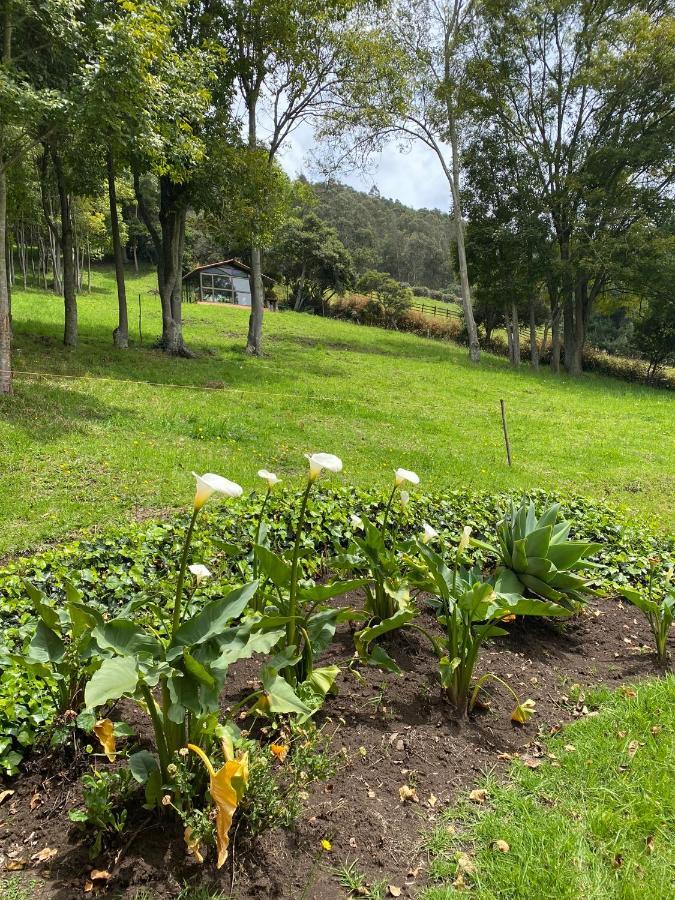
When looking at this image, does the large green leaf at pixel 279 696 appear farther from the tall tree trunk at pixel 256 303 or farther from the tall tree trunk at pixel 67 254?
the tall tree trunk at pixel 256 303

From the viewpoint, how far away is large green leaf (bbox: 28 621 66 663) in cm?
205

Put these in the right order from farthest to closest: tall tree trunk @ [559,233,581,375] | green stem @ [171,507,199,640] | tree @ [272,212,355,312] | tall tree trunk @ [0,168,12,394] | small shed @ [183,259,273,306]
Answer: small shed @ [183,259,273,306], tree @ [272,212,355,312], tall tree trunk @ [559,233,581,375], tall tree trunk @ [0,168,12,394], green stem @ [171,507,199,640]

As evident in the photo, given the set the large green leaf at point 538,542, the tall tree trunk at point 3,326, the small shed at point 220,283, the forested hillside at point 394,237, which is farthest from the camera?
the forested hillside at point 394,237

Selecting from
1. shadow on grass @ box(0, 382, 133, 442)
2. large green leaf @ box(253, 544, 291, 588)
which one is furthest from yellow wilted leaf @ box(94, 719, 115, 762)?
shadow on grass @ box(0, 382, 133, 442)

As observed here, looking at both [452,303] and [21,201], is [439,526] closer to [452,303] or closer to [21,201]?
[21,201]

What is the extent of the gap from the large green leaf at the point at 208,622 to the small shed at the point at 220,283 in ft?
119

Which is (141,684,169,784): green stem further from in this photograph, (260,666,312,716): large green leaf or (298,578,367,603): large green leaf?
(298,578,367,603): large green leaf

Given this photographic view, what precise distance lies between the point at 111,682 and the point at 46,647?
73cm

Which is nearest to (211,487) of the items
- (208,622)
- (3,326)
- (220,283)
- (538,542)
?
(208,622)

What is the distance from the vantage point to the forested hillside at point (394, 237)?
57.2 meters

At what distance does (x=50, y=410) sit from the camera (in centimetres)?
771

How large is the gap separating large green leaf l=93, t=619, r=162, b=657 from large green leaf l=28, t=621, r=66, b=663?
1.33ft

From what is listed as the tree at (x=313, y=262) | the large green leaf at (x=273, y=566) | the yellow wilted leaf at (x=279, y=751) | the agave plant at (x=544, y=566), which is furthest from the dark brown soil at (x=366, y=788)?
the tree at (x=313, y=262)

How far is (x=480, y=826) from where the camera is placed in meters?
1.99
